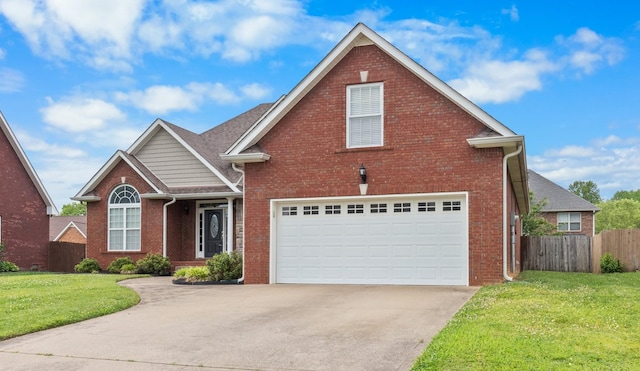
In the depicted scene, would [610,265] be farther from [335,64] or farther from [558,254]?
[335,64]

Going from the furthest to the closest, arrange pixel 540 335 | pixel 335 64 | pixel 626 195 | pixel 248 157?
pixel 626 195, pixel 248 157, pixel 335 64, pixel 540 335

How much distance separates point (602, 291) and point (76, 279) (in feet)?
45.5

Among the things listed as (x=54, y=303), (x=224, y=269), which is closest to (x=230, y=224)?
(x=224, y=269)

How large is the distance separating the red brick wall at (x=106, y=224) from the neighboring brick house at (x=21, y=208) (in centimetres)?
454

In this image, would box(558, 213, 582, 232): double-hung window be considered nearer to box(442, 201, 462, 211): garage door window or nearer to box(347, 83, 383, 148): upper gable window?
box(442, 201, 462, 211): garage door window

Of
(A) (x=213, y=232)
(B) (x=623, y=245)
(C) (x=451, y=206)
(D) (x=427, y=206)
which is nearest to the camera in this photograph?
(C) (x=451, y=206)

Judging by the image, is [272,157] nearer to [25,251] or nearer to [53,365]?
[53,365]

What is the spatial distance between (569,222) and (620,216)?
38212 mm

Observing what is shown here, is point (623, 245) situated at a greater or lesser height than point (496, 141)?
lesser

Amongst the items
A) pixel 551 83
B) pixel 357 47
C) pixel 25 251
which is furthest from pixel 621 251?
pixel 25 251

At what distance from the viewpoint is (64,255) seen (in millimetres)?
27438

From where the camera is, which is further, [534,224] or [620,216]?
[620,216]

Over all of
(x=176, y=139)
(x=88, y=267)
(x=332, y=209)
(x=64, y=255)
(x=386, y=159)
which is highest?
(x=176, y=139)

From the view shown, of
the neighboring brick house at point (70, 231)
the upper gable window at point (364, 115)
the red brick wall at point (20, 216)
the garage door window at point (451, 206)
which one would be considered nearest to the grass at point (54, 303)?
the upper gable window at point (364, 115)
